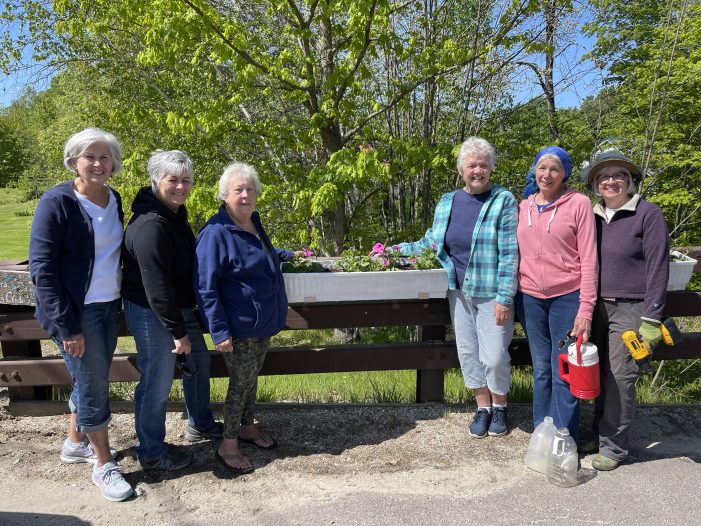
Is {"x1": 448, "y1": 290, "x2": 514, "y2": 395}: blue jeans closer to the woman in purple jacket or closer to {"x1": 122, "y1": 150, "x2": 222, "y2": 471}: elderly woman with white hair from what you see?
the woman in purple jacket

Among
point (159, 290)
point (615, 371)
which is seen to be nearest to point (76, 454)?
point (159, 290)

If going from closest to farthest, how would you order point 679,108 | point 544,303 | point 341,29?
point 544,303, point 341,29, point 679,108

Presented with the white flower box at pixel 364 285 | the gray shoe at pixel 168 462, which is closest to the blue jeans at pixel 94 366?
the gray shoe at pixel 168 462

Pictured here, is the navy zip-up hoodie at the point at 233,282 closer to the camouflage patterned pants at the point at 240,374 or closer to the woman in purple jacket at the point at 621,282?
the camouflage patterned pants at the point at 240,374

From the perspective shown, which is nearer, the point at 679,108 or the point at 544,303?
the point at 544,303

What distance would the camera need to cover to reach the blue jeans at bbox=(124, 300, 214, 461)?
2887 mm

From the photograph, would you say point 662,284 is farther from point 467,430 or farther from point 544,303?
point 467,430

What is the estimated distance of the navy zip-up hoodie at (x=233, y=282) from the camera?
111 inches

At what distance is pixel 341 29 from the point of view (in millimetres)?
6098

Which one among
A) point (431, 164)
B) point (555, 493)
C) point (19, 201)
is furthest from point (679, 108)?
point (19, 201)

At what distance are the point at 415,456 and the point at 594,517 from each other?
1.03m

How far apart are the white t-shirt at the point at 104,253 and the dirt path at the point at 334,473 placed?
109 centimetres

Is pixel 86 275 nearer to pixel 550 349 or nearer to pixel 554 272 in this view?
pixel 554 272

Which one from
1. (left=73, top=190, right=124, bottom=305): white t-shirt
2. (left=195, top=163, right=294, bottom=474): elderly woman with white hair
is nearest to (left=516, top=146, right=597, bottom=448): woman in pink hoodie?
(left=195, top=163, right=294, bottom=474): elderly woman with white hair
